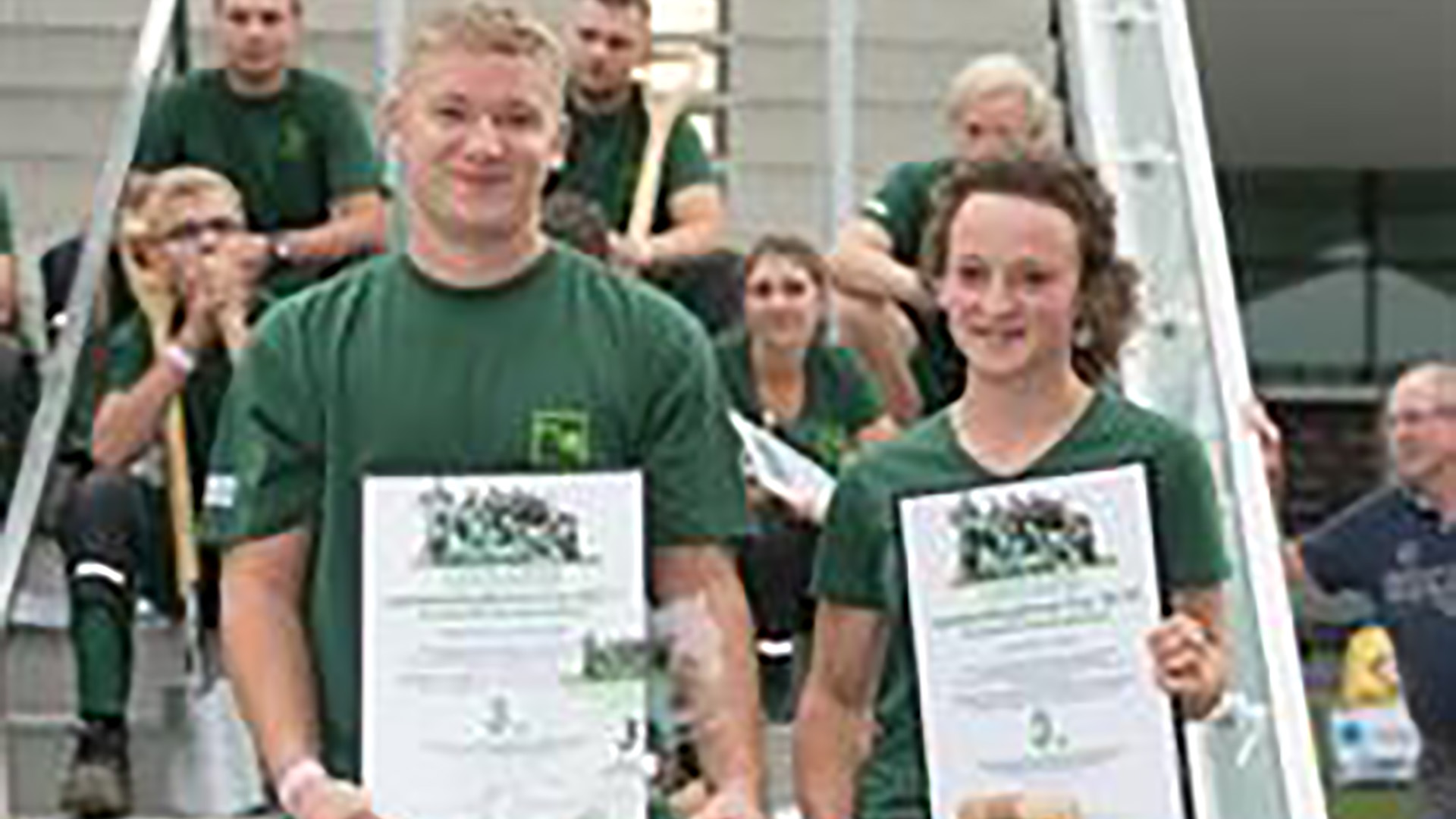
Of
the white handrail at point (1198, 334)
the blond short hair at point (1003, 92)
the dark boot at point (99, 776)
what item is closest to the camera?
the white handrail at point (1198, 334)

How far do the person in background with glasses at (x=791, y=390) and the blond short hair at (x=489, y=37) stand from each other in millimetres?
3180

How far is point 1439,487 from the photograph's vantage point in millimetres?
7258

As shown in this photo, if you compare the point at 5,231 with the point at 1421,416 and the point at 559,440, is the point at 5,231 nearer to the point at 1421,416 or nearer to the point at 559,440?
the point at 1421,416

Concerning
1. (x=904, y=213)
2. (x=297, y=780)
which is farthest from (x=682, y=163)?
(x=297, y=780)

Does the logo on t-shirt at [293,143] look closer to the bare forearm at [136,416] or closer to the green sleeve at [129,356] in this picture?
the green sleeve at [129,356]

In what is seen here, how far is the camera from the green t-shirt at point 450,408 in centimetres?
352

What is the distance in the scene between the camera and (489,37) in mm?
3477

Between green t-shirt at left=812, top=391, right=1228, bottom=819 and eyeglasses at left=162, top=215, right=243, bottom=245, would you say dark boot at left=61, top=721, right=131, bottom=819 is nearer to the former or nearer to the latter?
eyeglasses at left=162, top=215, right=243, bottom=245

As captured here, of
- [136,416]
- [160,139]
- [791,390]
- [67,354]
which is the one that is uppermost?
[160,139]

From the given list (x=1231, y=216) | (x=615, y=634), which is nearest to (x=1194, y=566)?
(x=615, y=634)

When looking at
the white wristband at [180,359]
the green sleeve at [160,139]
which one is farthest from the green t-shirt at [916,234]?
the green sleeve at [160,139]

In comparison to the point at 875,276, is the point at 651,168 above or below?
above

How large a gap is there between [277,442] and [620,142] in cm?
389

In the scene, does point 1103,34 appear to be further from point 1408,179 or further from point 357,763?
point 1408,179
